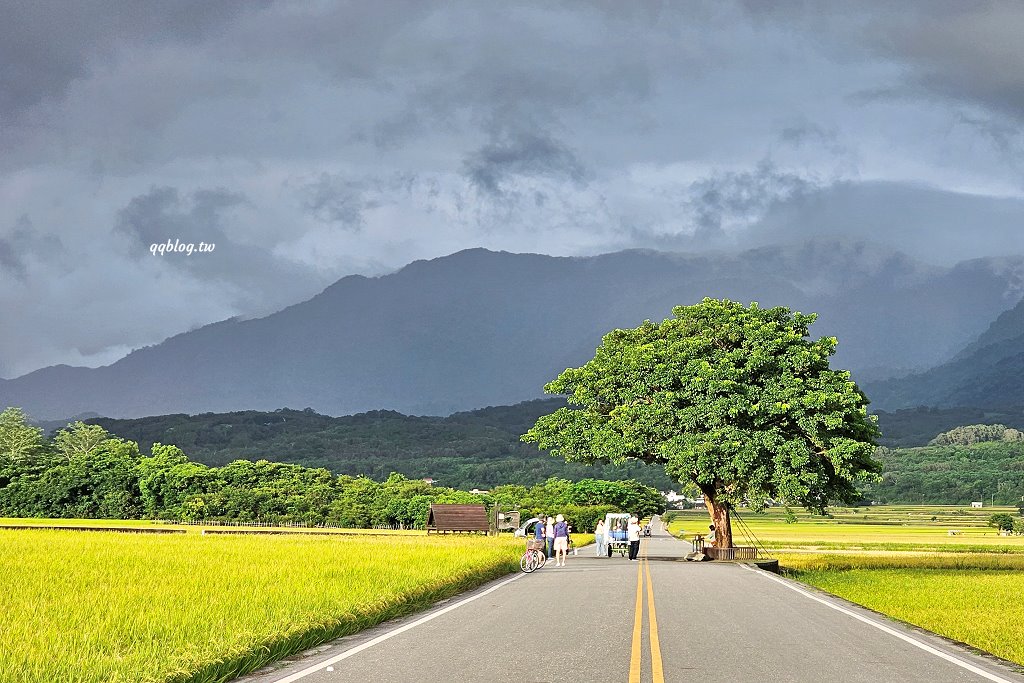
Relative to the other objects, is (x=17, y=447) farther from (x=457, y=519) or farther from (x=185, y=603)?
(x=185, y=603)

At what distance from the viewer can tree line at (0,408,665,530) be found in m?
82.0

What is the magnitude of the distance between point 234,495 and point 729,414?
53.7 metres

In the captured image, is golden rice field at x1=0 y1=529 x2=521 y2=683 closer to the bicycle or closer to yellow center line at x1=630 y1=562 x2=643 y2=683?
yellow center line at x1=630 y1=562 x2=643 y2=683

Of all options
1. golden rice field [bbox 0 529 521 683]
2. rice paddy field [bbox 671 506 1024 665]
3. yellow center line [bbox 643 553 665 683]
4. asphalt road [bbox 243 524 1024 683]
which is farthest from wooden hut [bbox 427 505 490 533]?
yellow center line [bbox 643 553 665 683]

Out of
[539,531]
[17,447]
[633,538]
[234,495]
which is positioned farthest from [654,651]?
[17,447]

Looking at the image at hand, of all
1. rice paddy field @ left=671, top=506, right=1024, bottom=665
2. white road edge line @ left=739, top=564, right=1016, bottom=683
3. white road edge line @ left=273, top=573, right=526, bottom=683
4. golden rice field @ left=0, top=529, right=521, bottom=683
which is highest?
golden rice field @ left=0, top=529, right=521, bottom=683

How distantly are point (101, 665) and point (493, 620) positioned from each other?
793 cm


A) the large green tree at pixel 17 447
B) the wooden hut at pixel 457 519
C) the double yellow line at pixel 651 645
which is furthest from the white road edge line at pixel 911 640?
the large green tree at pixel 17 447

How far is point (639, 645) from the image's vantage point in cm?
1441

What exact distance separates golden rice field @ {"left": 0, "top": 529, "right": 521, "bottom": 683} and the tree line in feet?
172

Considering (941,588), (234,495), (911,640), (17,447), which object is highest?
(17,447)

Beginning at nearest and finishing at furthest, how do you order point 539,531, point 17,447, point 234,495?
1. point 539,531
2. point 234,495
3. point 17,447

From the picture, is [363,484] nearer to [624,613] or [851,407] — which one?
[851,407]

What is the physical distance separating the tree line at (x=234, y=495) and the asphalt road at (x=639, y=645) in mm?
55143
